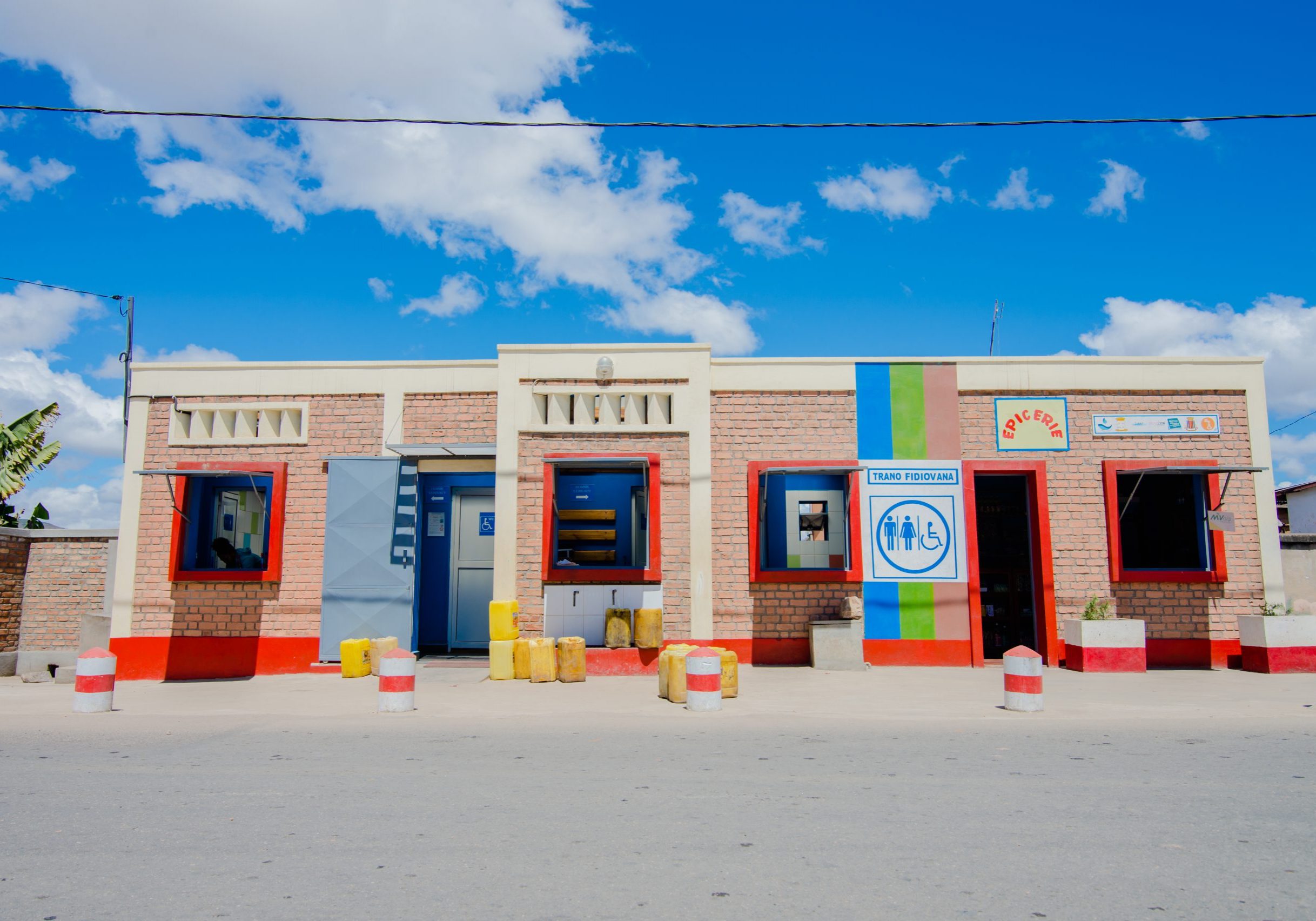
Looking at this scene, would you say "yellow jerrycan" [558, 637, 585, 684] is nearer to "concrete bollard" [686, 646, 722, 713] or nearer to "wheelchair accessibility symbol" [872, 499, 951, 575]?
"concrete bollard" [686, 646, 722, 713]

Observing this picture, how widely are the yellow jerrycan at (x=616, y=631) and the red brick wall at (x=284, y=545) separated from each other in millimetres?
4983

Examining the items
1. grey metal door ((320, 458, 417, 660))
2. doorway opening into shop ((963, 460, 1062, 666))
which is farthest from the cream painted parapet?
doorway opening into shop ((963, 460, 1062, 666))

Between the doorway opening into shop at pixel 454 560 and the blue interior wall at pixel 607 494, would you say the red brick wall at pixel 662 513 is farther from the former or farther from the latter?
the doorway opening into shop at pixel 454 560

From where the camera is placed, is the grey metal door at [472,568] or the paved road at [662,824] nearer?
the paved road at [662,824]

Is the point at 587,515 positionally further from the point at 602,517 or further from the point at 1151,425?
the point at 1151,425

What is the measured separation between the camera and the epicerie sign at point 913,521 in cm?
1423

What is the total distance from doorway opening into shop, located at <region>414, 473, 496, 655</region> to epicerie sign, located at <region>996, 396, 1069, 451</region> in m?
8.91

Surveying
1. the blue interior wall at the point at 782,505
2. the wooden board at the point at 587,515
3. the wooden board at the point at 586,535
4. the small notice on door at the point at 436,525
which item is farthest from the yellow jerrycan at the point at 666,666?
the small notice on door at the point at 436,525

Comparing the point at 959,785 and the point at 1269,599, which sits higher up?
the point at 1269,599

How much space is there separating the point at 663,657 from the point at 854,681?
10.5ft

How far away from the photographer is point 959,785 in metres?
6.21

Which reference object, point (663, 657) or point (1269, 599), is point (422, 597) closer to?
point (663, 657)

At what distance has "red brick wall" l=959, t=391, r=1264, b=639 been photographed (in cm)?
1412

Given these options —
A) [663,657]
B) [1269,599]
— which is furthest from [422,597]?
[1269,599]
